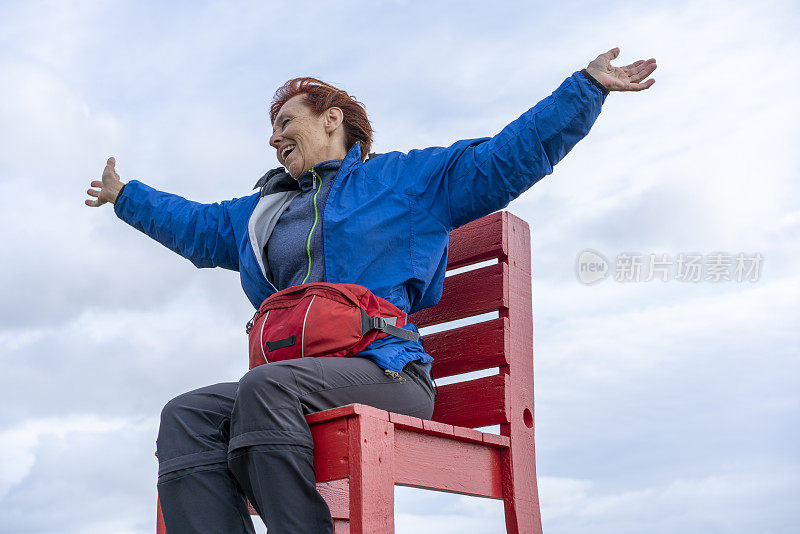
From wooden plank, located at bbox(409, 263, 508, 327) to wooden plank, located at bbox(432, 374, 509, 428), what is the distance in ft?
0.79

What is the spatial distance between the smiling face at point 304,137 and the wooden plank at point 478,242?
536 millimetres

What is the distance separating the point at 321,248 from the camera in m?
2.59

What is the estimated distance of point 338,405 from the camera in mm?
2213

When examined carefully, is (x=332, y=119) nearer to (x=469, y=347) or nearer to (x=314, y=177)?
(x=314, y=177)

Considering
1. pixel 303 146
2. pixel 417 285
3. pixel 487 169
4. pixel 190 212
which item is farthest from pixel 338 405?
pixel 190 212

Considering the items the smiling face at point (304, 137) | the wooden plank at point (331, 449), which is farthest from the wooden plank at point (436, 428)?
the smiling face at point (304, 137)

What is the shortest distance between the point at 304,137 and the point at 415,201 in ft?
1.60

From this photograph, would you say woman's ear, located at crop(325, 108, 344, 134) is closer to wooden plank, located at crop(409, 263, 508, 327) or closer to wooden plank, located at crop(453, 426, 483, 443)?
wooden plank, located at crop(409, 263, 508, 327)

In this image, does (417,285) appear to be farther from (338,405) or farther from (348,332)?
(338,405)

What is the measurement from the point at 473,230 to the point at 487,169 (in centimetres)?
65

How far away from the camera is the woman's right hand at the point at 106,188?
340 cm

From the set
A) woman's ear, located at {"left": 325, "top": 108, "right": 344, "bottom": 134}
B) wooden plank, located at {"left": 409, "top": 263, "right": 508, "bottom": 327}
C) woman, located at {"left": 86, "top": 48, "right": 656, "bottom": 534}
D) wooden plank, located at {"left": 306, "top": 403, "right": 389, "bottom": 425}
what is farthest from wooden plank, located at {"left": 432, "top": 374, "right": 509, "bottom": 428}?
woman's ear, located at {"left": 325, "top": 108, "right": 344, "bottom": 134}

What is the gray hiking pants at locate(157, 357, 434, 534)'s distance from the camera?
2018 millimetres

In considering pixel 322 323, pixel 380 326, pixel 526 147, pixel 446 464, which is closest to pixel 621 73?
pixel 526 147
